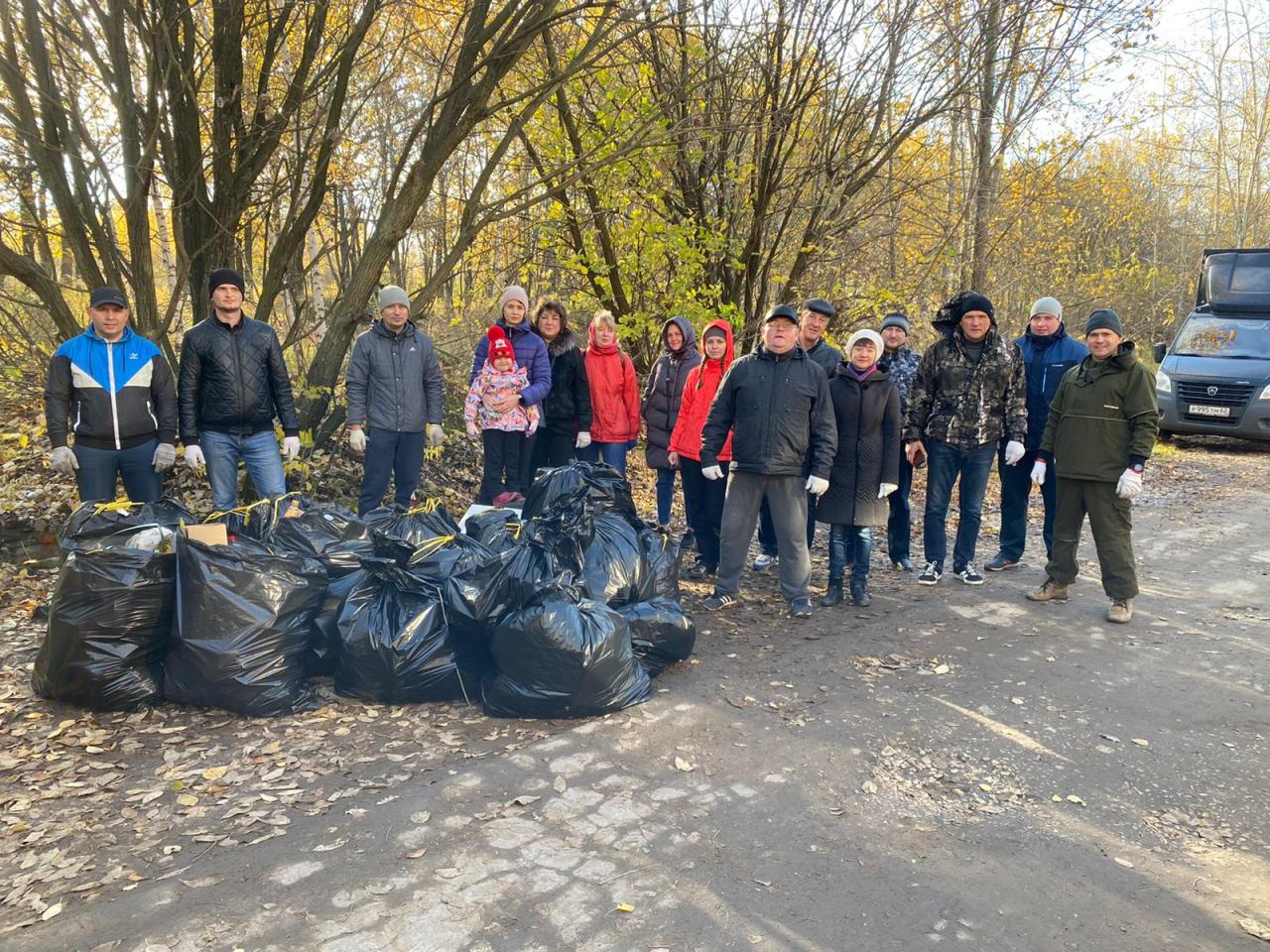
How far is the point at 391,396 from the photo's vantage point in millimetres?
5578

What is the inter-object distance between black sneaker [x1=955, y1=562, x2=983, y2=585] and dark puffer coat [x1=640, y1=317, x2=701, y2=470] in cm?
223

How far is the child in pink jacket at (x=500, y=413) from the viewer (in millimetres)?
6039

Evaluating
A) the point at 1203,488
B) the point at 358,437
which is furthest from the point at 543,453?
the point at 1203,488

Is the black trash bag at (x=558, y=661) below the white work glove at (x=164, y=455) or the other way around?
below

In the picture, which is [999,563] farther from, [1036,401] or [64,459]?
[64,459]

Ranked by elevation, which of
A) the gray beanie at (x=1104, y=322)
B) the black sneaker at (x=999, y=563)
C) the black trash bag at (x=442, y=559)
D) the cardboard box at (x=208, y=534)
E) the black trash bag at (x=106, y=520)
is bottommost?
the black sneaker at (x=999, y=563)

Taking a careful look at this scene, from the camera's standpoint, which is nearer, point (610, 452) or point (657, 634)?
point (657, 634)

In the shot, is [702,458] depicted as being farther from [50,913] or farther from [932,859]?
[50,913]

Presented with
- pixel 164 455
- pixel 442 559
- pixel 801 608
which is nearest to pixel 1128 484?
pixel 801 608

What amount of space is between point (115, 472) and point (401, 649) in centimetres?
247

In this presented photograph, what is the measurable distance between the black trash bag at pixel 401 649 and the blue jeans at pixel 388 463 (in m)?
2.00

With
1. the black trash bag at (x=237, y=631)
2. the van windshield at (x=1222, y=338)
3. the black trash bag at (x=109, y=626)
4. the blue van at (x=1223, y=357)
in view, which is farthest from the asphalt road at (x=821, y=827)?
the van windshield at (x=1222, y=338)

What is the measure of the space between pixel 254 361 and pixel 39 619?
1892 millimetres

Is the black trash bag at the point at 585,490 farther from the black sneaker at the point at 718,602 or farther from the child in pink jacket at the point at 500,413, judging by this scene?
the child in pink jacket at the point at 500,413
